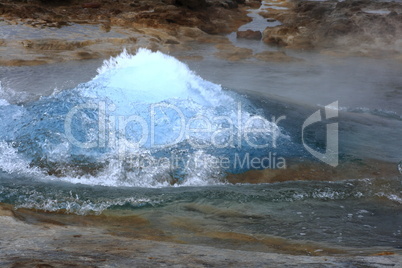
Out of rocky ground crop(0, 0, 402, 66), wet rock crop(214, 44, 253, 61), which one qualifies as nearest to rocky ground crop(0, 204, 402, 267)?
rocky ground crop(0, 0, 402, 66)

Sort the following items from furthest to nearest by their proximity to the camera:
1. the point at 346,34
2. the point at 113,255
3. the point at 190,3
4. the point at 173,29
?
the point at 190,3 < the point at 173,29 < the point at 346,34 < the point at 113,255

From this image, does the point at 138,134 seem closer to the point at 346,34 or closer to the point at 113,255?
the point at 113,255

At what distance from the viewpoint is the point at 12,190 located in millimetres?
3887

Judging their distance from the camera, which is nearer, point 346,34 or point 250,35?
point 346,34

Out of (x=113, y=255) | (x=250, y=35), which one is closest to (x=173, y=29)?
(x=250, y=35)

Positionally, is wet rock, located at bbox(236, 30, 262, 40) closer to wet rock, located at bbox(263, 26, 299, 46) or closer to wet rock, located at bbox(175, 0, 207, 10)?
wet rock, located at bbox(263, 26, 299, 46)

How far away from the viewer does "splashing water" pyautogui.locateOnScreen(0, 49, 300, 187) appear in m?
4.39

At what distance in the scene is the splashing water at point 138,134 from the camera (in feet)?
14.4

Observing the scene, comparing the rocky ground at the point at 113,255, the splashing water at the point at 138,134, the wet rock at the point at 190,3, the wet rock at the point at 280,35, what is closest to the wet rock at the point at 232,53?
the wet rock at the point at 280,35

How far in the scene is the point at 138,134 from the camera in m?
4.87

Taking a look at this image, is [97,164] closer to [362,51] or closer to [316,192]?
[316,192]

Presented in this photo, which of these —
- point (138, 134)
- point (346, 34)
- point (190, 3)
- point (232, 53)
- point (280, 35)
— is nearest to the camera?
point (138, 134)

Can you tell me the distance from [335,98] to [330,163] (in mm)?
3970

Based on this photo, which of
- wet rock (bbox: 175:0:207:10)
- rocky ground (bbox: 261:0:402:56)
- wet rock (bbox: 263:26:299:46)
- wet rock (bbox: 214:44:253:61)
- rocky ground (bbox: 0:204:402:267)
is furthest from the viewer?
wet rock (bbox: 175:0:207:10)
